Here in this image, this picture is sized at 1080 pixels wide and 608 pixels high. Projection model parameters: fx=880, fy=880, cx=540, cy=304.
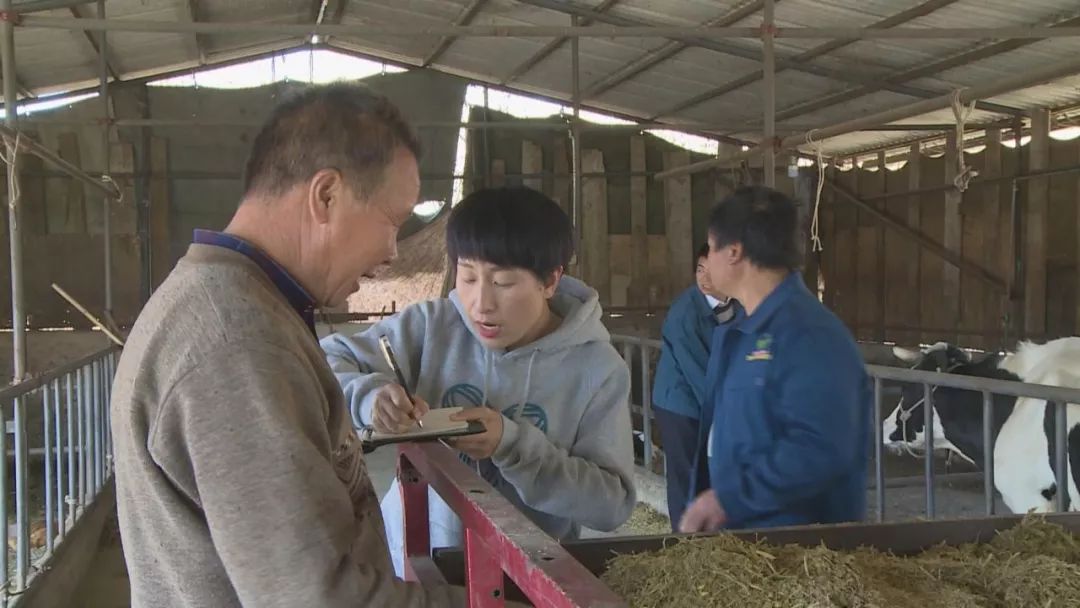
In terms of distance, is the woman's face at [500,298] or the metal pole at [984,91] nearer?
the woman's face at [500,298]

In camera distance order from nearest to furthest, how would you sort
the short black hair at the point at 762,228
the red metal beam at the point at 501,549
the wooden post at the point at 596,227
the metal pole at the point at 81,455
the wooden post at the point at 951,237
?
the red metal beam at the point at 501,549
the short black hair at the point at 762,228
the metal pole at the point at 81,455
the wooden post at the point at 951,237
the wooden post at the point at 596,227

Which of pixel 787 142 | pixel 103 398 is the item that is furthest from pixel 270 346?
pixel 103 398

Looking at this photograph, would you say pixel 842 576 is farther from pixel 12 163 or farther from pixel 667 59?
pixel 667 59

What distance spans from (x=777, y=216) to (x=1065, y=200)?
7.27 metres

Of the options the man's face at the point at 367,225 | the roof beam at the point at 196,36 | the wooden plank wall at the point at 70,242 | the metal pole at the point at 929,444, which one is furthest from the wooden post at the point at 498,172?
the man's face at the point at 367,225

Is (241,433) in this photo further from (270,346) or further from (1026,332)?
(1026,332)

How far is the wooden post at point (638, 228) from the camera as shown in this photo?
1098 cm

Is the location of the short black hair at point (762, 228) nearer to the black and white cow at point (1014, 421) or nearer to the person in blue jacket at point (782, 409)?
the person in blue jacket at point (782, 409)

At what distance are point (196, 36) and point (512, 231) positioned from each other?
27.6ft

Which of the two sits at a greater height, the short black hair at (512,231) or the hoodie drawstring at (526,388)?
the short black hair at (512,231)

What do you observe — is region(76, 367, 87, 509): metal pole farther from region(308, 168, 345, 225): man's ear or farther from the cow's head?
A: the cow's head

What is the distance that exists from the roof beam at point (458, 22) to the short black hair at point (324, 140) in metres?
7.57

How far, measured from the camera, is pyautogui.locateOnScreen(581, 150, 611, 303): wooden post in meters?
10.8

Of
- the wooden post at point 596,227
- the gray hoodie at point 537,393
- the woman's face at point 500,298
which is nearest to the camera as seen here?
the gray hoodie at point 537,393
